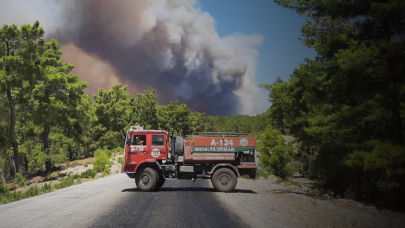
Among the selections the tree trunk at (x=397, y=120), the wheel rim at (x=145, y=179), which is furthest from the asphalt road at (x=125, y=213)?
the tree trunk at (x=397, y=120)

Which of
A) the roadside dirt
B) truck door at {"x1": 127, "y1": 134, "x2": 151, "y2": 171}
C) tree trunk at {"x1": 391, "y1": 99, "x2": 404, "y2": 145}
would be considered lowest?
the roadside dirt

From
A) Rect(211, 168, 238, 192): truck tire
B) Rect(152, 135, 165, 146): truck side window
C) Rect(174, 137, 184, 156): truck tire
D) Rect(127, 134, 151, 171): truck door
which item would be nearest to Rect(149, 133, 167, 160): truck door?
Rect(152, 135, 165, 146): truck side window

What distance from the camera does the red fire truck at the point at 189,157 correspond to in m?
14.9

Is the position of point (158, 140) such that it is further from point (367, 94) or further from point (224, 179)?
point (367, 94)

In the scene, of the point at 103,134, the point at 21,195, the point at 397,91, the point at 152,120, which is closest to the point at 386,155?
the point at 397,91

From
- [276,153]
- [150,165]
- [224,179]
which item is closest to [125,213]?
[150,165]

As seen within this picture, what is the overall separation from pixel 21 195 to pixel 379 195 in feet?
71.1

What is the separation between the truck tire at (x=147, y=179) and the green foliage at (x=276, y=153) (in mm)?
15195

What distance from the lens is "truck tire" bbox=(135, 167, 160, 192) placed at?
577 inches

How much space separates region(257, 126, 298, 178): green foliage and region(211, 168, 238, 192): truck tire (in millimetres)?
13016

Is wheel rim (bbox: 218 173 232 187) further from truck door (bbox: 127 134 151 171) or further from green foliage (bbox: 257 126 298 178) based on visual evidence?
green foliage (bbox: 257 126 298 178)

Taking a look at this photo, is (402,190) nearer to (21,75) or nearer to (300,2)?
(300,2)

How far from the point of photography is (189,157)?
593 inches

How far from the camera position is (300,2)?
18594 mm
